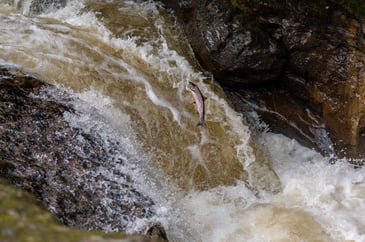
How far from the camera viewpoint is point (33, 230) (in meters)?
2.14

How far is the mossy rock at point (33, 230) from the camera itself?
206 cm

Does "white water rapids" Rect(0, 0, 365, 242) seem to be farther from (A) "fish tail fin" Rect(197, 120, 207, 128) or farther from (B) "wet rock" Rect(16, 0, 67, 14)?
(B) "wet rock" Rect(16, 0, 67, 14)

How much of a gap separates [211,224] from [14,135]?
2197 mm

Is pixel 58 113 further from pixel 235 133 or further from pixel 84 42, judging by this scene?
pixel 235 133

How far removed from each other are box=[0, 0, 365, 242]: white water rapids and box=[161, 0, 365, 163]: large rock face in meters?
0.28

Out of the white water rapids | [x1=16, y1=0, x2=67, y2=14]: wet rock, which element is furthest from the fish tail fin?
[x1=16, y1=0, x2=67, y2=14]: wet rock

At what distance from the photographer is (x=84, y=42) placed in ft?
20.1

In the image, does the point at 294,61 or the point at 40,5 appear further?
the point at 40,5

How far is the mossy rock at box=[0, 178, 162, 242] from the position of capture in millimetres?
2064

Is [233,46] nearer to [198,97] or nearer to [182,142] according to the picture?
[198,97]

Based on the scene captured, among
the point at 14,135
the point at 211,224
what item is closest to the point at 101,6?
the point at 14,135

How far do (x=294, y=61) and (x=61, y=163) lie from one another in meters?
3.23

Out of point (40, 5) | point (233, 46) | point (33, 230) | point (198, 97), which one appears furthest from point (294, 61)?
point (33, 230)

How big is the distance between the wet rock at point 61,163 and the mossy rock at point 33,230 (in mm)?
1250
